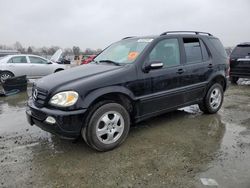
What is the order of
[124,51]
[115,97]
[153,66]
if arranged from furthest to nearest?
[124,51], [153,66], [115,97]

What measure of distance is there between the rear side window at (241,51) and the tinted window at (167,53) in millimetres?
6494

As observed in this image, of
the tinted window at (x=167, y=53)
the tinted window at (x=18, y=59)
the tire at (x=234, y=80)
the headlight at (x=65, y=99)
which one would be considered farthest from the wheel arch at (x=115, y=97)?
the tinted window at (x=18, y=59)

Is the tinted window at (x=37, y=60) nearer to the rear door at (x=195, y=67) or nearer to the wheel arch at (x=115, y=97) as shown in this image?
the rear door at (x=195, y=67)

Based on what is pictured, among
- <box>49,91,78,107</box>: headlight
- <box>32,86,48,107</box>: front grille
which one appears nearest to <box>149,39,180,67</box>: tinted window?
<box>49,91,78,107</box>: headlight

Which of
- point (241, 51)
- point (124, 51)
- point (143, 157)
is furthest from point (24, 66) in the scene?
point (143, 157)

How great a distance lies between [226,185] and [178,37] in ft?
9.75

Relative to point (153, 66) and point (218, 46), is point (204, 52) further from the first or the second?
point (153, 66)

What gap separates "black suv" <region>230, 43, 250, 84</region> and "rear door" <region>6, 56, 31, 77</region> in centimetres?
955

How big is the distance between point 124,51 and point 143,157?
2084mm

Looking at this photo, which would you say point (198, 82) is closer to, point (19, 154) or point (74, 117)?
point (74, 117)

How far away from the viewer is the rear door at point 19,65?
39.3ft

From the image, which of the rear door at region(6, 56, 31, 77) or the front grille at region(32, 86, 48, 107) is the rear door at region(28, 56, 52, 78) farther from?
the front grille at region(32, 86, 48, 107)

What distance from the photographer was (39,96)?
3.81m

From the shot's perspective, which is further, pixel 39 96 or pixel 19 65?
pixel 19 65
